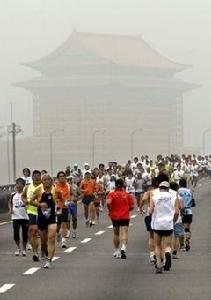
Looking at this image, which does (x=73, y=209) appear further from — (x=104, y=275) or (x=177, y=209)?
(x=104, y=275)

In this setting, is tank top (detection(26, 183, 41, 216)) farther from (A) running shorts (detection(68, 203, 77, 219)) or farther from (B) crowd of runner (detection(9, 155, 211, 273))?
(A) running shorts (detection(68, 203, 77, 219))

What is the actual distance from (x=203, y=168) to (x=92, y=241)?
138 feet

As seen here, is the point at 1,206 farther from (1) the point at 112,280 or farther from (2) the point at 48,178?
(1) the point at 112,280

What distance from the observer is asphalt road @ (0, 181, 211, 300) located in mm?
13898

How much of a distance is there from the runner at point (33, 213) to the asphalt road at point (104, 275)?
361 millimetres

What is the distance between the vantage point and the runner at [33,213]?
19469 mm

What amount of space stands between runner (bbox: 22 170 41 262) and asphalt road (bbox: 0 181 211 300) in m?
0.36

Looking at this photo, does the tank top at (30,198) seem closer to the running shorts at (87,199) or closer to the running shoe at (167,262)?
the running shoe at (167,262)

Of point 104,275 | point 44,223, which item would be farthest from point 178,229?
point 104,275

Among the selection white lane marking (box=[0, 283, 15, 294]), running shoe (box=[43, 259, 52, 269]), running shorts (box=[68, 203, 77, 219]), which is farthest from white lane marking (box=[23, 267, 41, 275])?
running shorts (box=[68, 203, 77, 219])

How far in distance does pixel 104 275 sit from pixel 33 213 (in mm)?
4070

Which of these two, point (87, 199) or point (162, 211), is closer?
point (162, 211)

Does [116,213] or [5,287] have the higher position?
[116,213]

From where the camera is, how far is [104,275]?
1655 centimetres
